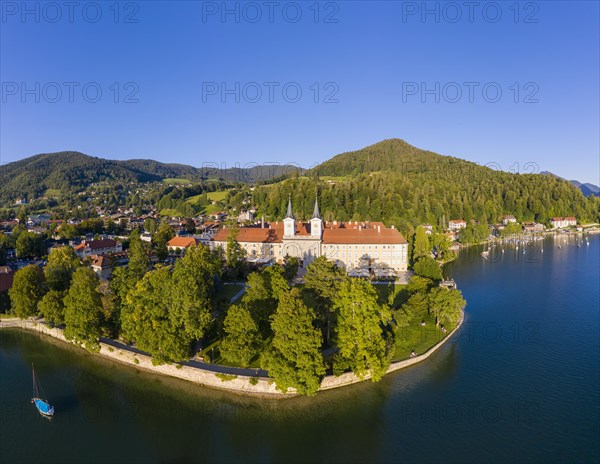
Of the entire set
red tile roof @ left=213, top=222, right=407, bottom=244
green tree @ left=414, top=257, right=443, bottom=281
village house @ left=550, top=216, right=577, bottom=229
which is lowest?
green tree @ left=414, top=257, right=443, bottom=281

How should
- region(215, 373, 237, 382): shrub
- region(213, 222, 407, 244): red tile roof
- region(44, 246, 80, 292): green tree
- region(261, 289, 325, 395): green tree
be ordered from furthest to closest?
region(213, 222, 407, 244): red tile roof < region(44, 246, 80, 292): green tree < region(215, 373, 237, 382): shrub < region(261, 289, 325, 395): green tree

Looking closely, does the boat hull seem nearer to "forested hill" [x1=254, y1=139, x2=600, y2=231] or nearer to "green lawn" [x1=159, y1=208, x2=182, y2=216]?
"forested hill" [x1=254, y1=139, x2=600, y2=231]

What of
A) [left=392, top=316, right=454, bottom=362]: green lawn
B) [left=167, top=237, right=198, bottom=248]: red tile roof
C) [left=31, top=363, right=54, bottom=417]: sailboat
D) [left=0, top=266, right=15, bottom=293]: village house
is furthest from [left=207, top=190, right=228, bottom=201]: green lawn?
[left=31, top=363, right=54, bottom=417]: sailboat

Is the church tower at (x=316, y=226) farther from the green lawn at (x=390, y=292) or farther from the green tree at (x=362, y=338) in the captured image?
the green tree at (x=362, y=338)

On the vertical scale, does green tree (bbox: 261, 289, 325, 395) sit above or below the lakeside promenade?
above

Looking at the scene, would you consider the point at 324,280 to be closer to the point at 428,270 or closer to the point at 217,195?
the point at 428,270

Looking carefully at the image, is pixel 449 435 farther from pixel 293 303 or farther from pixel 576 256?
pixel 576 256
